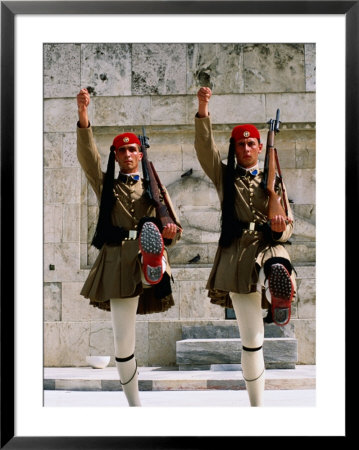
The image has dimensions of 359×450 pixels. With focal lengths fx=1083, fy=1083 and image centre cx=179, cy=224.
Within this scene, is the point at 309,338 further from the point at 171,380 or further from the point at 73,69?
the point at 73,69

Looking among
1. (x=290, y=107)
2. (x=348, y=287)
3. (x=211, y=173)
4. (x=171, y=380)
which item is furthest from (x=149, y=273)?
(x=290, y=107)

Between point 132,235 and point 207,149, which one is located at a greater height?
point 207,149

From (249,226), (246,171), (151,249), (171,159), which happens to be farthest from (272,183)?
(171,159)

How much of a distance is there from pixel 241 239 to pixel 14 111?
158 centimetres

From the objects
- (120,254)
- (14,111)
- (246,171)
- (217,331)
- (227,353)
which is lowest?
(227,353)

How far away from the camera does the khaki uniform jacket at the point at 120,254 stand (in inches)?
262

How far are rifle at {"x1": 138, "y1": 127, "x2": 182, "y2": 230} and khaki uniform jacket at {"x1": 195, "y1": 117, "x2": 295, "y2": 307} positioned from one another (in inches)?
13.3

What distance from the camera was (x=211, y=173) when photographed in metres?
6.68

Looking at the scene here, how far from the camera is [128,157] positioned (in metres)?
6.82

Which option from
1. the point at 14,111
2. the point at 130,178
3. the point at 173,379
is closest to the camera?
the point at 14,111

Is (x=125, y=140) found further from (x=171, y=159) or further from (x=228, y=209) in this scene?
(x=171, y=159)

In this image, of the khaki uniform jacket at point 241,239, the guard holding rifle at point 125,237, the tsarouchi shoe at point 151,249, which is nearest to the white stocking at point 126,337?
the guard holding rifle at point 125,237

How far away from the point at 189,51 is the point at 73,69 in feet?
2.56

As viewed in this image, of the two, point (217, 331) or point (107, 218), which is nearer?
point (107, 218)
